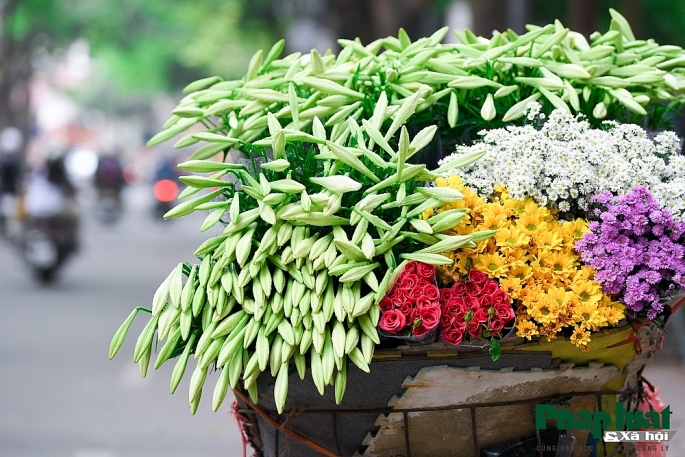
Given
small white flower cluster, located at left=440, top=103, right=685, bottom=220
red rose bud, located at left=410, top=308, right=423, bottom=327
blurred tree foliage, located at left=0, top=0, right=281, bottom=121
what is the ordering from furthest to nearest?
blurred tree foliage, located at left=0, top=0, right=281, bottom=121 → small white flower cluster, located at left=440, top=103, right=685, bottom=220 → red rose bud, located at left=410, top=308, right=423, bottom=327

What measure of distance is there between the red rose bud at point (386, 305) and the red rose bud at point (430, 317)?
0.22 feet

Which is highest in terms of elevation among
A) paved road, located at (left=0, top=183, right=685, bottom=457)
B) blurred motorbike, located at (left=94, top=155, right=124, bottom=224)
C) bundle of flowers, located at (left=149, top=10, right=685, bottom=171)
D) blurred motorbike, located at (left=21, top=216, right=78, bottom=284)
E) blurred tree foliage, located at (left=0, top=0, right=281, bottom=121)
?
blurred tree foliage, located at (left=0, top=0, right=281, bottom=121)

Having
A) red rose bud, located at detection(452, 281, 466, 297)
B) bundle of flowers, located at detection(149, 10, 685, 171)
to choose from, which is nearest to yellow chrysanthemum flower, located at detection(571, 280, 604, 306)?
red rose bud, located at detection(452, 281, 466, 297)

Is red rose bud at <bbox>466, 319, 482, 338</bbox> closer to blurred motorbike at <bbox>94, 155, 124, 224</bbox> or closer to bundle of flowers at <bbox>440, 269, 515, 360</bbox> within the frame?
bundle of flowers at <bbox>440, 269, 515, 360</bbox>

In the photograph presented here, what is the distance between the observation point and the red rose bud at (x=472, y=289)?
180cm

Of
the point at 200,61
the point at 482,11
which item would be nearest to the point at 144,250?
the point at 482,11

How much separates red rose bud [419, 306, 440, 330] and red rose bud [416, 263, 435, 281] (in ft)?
0.29

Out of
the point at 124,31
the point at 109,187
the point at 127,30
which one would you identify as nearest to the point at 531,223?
the point at 109,187

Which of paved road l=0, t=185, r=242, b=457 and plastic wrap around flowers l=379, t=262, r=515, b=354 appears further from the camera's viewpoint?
paved road l=0, t=185, r=242, b=457

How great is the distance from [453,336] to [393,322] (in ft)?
0.42

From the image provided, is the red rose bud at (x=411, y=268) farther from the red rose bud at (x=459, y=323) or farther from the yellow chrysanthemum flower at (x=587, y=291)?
the yellow chrysanthemum flower at (x=587, y=291)

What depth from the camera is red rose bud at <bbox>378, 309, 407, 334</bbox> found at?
1727mm

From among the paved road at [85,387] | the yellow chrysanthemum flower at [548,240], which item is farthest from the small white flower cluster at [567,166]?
the paved road at [85,387]

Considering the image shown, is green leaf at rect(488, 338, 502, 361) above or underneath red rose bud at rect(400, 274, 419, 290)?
underneath
